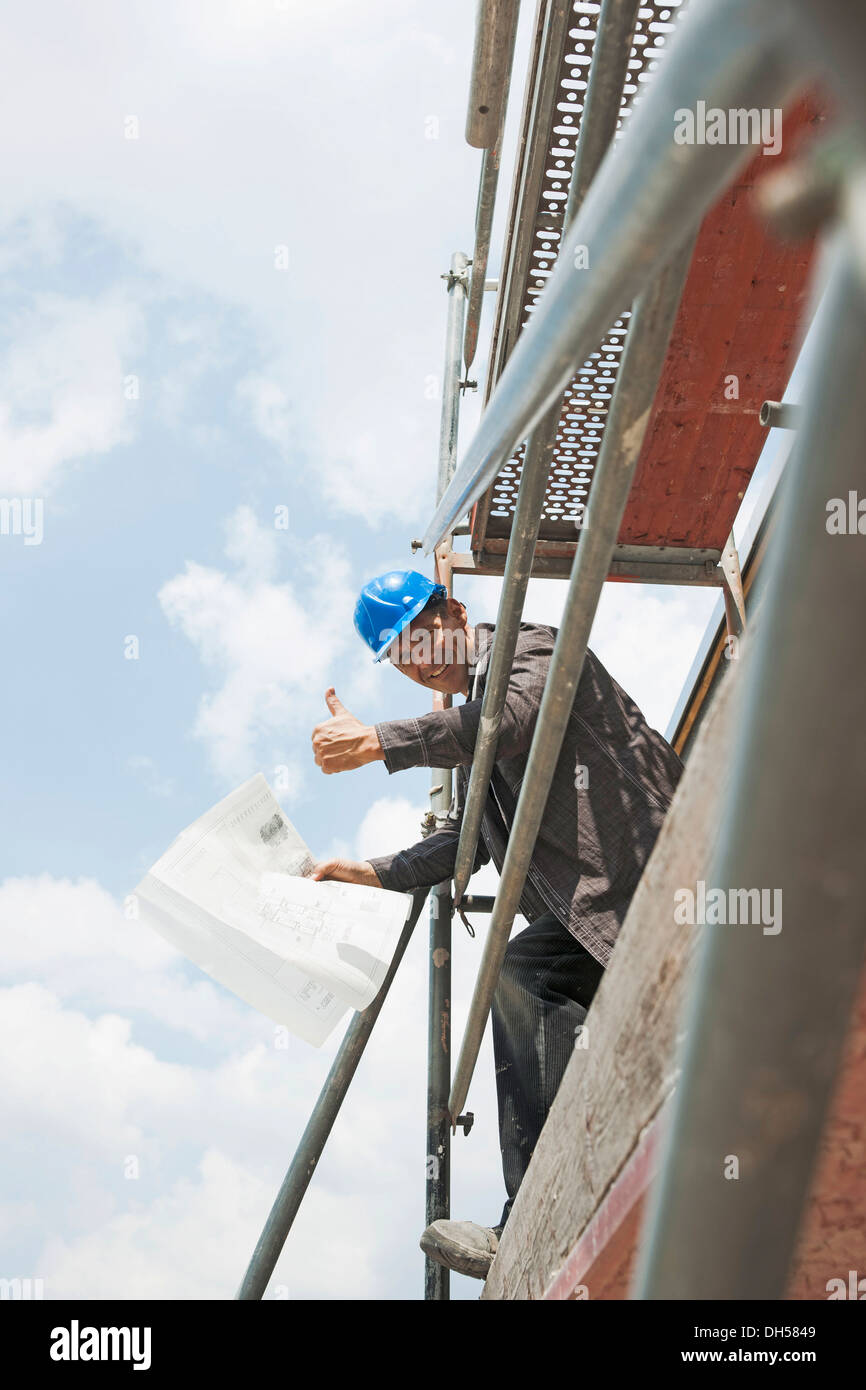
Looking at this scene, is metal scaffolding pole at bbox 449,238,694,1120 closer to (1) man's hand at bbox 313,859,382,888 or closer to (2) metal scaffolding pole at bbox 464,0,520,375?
(1) man's hand at bbox 313,859,382,888

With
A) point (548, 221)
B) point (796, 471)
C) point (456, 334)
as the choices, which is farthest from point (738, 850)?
point (456, 334)

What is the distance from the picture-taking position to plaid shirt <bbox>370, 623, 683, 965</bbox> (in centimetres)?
309

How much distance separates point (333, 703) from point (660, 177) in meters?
2.86

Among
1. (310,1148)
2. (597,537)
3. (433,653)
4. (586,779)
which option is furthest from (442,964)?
(597,537)

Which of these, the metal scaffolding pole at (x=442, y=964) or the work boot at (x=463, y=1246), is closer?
the work boot at (x=463, y=1246)

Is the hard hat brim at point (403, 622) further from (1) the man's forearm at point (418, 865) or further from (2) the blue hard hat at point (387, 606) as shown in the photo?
(1) the man's forearm at point (418, 865)

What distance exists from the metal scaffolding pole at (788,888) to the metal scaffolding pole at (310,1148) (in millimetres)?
3334

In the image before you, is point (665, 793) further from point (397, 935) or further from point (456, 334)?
point (456, 334)

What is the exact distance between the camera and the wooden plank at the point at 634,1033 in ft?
3.00

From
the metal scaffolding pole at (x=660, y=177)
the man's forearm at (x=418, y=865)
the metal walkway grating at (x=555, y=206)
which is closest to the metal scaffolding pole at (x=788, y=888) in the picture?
the metal scaffolding pole at (x=660, y=177)

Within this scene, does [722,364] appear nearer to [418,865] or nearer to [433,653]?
[433,653]

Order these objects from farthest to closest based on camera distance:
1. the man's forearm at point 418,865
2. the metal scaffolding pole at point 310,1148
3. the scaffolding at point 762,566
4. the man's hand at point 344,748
Answer: 1. the man's forearm at point 418,865
2. the metal scaffolding pole at point 310,1148
3. the man's hand at point 344,748
4. the scaffolding at point 762,566

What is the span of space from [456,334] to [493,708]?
351 cm

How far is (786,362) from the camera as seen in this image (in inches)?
126
